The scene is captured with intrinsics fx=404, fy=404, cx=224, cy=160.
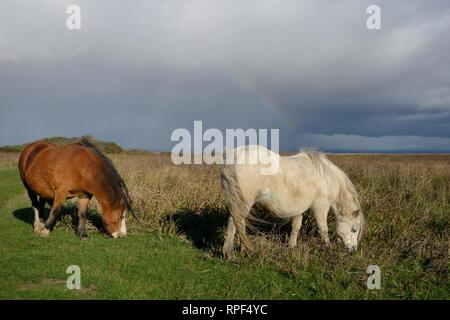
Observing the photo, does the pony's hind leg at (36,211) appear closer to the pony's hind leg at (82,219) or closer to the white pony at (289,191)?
the pony's hind leg at (82,219)

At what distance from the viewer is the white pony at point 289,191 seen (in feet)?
23.3

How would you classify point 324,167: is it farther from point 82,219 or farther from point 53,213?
point 53,213

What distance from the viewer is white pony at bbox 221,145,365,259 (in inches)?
280

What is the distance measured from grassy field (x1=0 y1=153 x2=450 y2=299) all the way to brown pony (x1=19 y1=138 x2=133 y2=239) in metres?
0.50

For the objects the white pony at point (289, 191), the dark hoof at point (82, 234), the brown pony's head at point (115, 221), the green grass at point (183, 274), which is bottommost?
the green grass at point (183, 274)

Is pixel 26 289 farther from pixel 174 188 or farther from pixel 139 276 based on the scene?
pixel 174 188

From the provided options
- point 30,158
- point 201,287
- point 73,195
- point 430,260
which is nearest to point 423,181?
point 430,260

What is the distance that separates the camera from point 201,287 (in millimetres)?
6355

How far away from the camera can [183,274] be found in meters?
7.01

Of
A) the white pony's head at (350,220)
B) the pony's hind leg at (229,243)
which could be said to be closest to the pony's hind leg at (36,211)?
the pony's hind leg at (229,243)

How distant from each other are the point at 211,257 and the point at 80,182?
3.43m

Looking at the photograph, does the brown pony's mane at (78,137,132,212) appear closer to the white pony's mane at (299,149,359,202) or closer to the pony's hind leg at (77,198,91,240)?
the pony's hind leg at (77,198,91,240)

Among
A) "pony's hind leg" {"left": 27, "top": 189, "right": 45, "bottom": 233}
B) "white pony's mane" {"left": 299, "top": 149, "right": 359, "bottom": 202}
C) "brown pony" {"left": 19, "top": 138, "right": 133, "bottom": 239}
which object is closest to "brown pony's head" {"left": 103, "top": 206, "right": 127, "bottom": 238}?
"brown pony" {"left": 19, "top": 138, "right": 133, "bottom": 239}

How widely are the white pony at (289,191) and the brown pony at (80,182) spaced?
2.91 metres
